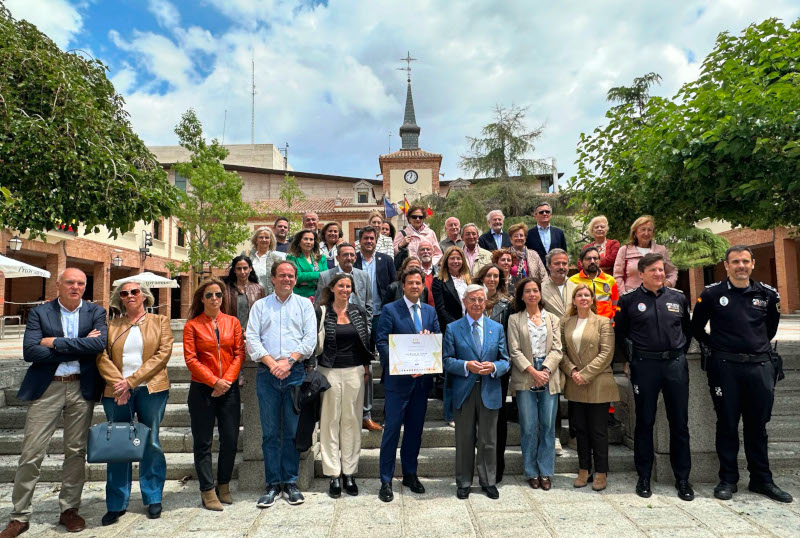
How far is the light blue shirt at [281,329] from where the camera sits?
471 cm

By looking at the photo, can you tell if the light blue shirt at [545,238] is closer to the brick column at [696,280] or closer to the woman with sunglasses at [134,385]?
the woman with sunglasses at [134,385]

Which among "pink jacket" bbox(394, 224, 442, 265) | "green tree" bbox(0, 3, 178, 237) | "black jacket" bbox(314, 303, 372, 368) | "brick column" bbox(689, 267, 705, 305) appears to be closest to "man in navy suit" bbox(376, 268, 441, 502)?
"black jacket" bbox(314, 303, 372, 368)

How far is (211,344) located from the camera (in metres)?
4.57

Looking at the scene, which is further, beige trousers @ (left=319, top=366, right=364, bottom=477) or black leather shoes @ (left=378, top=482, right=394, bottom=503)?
beige trousers @ (left=319, top=366, right=364, bottom=477)

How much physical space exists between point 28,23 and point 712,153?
990 centimetres

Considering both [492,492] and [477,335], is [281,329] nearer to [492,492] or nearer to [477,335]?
[477,335]

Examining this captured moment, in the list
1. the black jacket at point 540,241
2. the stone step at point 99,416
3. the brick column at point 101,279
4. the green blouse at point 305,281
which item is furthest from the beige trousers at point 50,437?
the brick column at point 101,279

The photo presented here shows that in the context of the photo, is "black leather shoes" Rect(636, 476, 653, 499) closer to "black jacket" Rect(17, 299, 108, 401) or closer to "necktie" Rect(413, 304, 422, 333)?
"necktie" Rect(413, 304, 422, 333)

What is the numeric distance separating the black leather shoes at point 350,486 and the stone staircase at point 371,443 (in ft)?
1.41

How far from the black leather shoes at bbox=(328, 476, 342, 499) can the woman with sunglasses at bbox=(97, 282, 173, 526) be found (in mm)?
1492

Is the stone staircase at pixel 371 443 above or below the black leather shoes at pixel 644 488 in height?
above

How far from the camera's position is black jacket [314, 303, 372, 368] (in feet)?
16.0

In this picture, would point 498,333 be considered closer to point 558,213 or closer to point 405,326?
point 405,326

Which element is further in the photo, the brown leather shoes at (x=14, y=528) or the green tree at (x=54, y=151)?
the green tree at (x=54, y=151)
